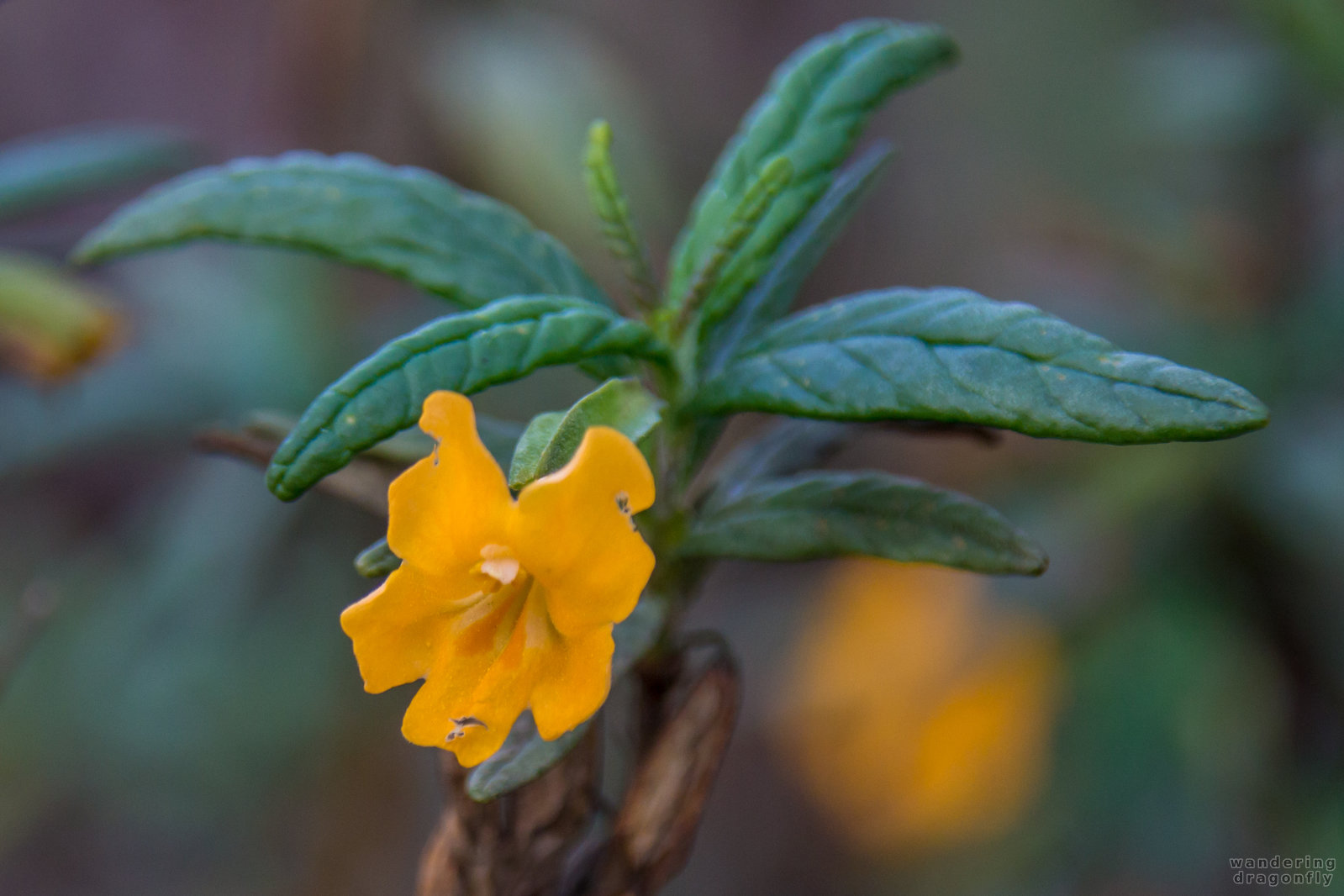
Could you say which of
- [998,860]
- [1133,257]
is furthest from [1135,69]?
[998,860]

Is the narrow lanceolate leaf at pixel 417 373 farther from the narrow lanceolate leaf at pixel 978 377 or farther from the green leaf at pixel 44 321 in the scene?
the green leaf at pixel 44 321

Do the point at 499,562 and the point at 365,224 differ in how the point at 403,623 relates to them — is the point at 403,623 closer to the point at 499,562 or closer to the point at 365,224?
the point at 499,562

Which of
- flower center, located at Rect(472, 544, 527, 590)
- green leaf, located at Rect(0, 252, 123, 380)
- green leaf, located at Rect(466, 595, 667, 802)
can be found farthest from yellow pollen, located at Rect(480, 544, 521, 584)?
green leaf, located at Rect(0, 252, 123, 380)

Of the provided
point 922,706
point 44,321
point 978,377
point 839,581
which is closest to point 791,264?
point 978,377

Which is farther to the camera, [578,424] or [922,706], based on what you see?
[922,706]

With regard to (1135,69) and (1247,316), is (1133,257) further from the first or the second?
(1135,69)

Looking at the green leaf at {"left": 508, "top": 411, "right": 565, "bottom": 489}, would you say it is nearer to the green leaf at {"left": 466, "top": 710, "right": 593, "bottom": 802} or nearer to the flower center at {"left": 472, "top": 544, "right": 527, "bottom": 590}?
the flower center at {"left": 472, "top": 544, "right": 527, "bottom": 590}
